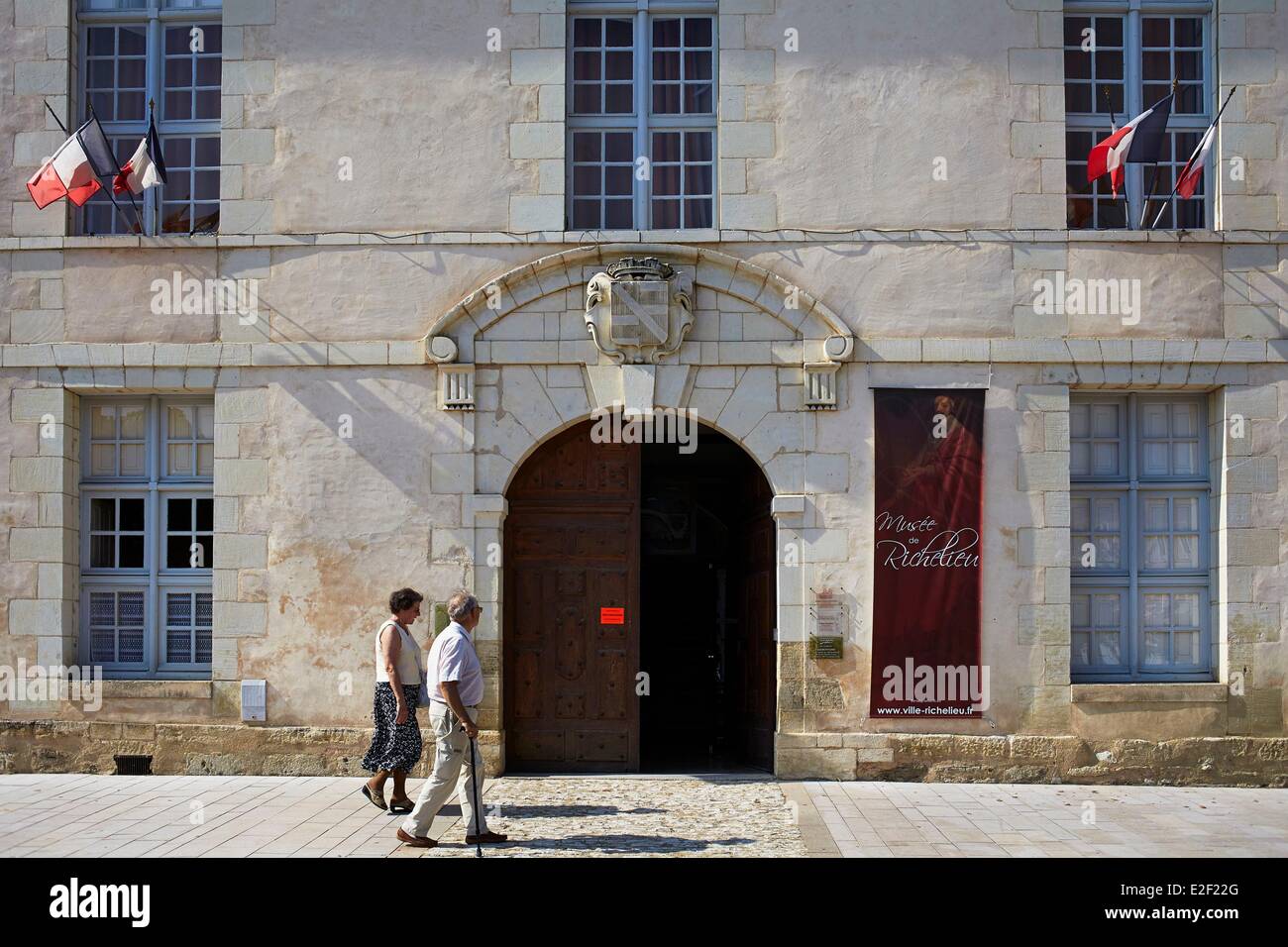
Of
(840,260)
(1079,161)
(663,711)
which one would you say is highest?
(1079,161)

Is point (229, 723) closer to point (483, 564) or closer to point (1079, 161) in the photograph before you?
point (483, 564)

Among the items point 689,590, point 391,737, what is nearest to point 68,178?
point 391,737

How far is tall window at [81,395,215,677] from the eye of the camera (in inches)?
397

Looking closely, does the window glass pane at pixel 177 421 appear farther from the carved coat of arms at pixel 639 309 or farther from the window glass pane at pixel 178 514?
the carved coat of arms at pixel 639 309

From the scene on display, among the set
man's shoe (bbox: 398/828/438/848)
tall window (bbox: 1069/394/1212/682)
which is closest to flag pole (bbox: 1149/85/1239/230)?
tall window (bbox: 1069/394/1212/682)

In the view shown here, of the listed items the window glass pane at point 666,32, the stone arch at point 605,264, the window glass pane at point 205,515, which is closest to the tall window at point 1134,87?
the stone arch at point 605,264

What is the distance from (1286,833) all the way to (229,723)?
6.86m

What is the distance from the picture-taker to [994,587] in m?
9.65

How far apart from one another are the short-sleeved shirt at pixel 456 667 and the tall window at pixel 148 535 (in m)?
→ 3.34

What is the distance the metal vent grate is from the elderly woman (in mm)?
2230

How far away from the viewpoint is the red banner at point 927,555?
9.59m

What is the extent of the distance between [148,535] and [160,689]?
3.81 ft

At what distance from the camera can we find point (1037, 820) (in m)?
8.24
